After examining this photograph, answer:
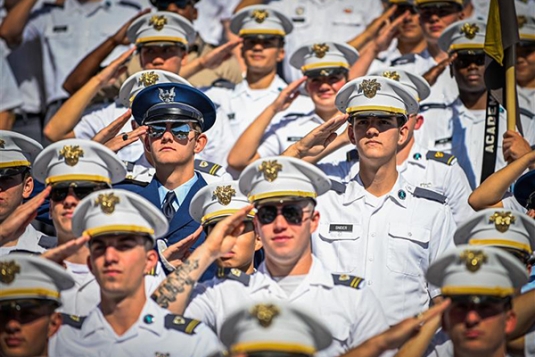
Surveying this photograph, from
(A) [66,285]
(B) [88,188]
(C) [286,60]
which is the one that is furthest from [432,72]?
(A) [66,285]

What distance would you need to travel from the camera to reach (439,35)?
13.4 metres

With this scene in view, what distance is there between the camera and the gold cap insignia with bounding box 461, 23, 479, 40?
12.7 meters

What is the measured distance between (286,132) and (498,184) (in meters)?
2.42

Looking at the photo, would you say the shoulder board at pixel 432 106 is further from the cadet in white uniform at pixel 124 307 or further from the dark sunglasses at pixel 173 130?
the cadet in white uniform at pixel 124 307

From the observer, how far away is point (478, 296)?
8734 mm

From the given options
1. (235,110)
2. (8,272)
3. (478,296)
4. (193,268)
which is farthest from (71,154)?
(235,110)

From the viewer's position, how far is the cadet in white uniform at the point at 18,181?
1071 cm

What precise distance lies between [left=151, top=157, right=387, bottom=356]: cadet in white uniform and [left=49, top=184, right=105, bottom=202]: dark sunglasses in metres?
0.91

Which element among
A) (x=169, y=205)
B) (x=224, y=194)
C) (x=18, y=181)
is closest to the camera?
(x=224, y=194)

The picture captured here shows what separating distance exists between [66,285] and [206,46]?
5693 millimetres

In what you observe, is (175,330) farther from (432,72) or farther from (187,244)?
(432,72)

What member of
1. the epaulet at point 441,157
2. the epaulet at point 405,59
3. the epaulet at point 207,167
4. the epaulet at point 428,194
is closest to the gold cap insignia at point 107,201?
the epaulet at point 207,167

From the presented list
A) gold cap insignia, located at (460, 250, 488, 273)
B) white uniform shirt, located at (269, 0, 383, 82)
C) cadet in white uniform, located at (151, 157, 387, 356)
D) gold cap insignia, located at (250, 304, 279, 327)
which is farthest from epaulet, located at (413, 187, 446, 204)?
white uniform shirt, located at (269, 0, 383, 82)

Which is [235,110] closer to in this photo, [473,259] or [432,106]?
[432,106]
